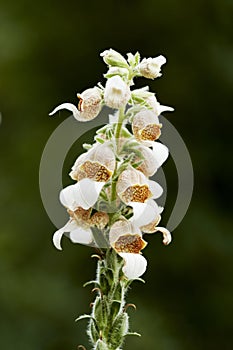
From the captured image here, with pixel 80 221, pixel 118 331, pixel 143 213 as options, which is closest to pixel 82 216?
pixel 80 221

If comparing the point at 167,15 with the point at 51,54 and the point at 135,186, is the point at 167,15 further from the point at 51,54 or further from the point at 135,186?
the point at 135,186

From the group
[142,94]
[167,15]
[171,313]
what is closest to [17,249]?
[171,313]

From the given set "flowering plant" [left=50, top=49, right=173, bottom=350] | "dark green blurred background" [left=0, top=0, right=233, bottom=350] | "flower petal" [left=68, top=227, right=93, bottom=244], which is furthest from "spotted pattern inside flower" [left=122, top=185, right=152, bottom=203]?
"dark green blurred background" [left=0, top=0, right=233, bottom=350]

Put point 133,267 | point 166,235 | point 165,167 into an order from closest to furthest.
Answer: point 133,267, point 166,235, point 165,167

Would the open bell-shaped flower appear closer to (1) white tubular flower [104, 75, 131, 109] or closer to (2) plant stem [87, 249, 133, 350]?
(2) plant stem [87, 249, 133, 350]

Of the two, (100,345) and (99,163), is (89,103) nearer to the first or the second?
(99,163)

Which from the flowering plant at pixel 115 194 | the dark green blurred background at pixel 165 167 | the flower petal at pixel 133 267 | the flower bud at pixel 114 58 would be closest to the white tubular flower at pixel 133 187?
the flowering plant at pixel 115 194

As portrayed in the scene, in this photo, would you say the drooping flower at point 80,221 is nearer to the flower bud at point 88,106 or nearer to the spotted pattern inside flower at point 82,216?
the spotted pattern inside flower at point 82,216
